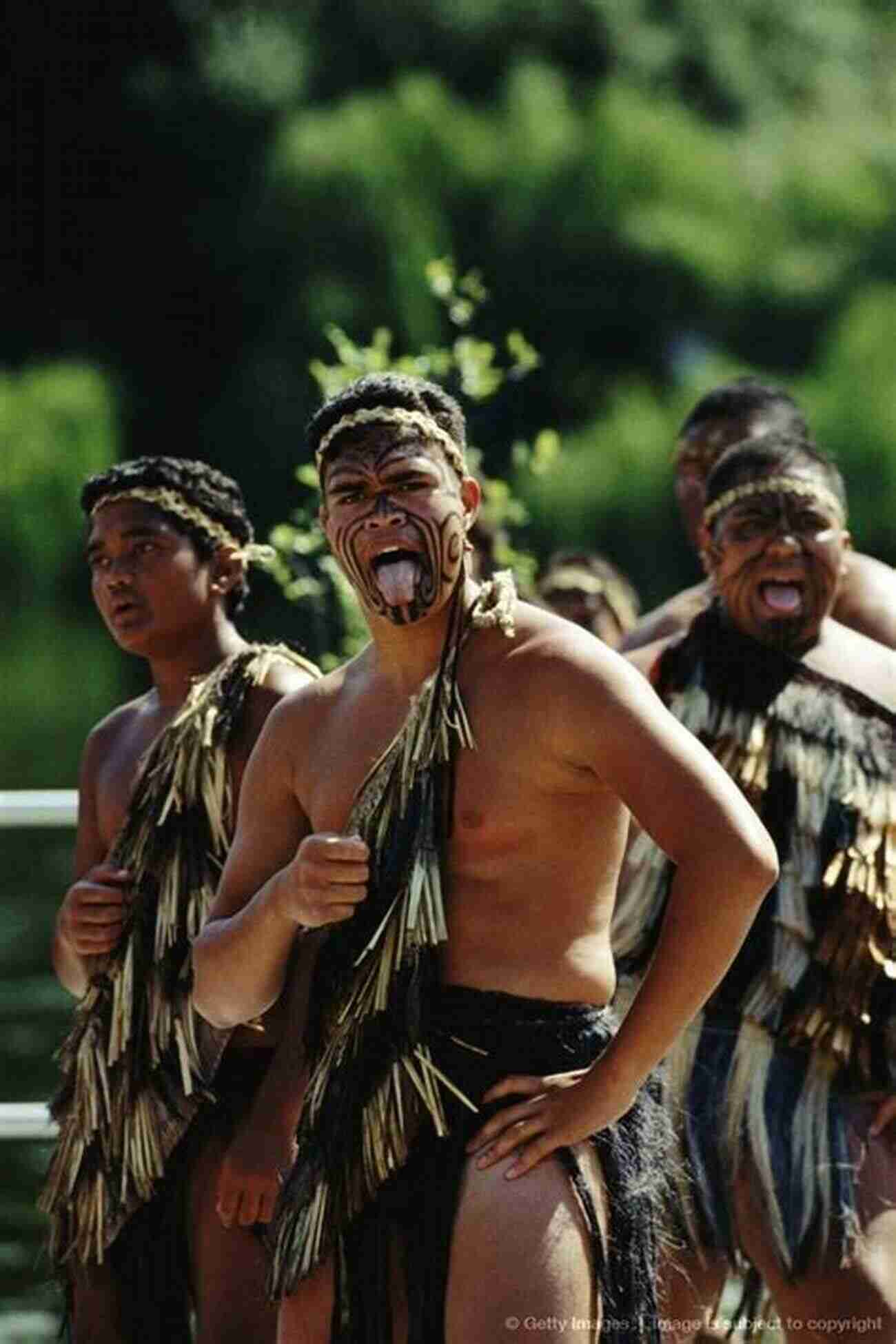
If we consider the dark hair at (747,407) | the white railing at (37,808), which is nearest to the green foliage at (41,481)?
the white railing at (37,808)

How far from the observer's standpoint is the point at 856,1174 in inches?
173

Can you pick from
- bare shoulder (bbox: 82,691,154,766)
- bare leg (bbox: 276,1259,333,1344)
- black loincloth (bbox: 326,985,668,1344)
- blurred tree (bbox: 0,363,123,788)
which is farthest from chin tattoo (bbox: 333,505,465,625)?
blurred tree (bbox: 0,363,123,788)

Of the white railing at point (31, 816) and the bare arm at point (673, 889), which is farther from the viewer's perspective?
the white railing at point (31, 816)

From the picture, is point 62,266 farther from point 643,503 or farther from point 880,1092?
point 880,1092

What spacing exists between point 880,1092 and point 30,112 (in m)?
30.7

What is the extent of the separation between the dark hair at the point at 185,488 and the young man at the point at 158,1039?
0.19ft

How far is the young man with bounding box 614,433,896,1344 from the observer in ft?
14.4

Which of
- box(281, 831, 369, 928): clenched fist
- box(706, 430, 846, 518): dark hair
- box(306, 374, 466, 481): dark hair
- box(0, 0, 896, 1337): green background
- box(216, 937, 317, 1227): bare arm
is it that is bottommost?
box(216, 937, 317, 1227): bare arm

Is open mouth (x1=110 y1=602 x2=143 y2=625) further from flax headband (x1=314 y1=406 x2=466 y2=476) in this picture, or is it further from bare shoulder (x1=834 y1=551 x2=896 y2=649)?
bare shoulder (x1=834 y1=551 x2=896 y2=649)

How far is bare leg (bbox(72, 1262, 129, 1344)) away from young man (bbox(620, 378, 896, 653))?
1511mm

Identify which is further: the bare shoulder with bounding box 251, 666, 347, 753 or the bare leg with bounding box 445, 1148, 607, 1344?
the bare shoulder with bounding box 251, 666, 347, 753

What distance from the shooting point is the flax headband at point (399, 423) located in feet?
12.0

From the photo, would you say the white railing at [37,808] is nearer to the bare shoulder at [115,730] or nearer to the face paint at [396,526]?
the bare shoulder at [115,730]

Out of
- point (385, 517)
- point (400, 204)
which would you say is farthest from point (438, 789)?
point (400, 204)
